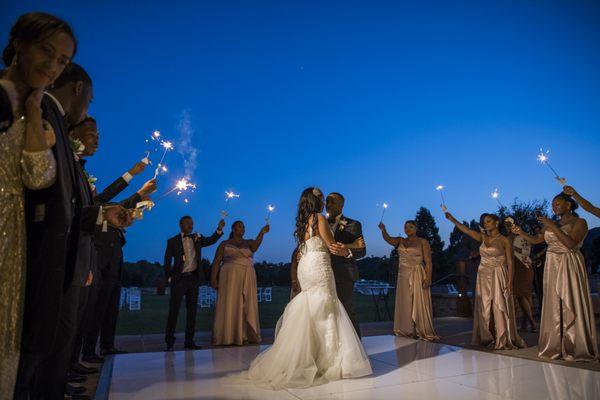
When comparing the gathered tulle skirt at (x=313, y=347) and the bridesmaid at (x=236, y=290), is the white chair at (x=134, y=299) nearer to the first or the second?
the bridesmaid at (x=236, y=290)

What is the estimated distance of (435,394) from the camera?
3803 millimetres

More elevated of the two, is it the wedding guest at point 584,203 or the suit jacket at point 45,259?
the wedding guest at point 584,203

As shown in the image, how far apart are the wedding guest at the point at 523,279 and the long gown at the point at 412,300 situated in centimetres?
213

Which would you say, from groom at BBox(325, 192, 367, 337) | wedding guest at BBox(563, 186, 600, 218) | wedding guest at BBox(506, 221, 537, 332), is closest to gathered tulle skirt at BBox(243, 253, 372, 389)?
groom at BBox(325, 192, 367, 337)

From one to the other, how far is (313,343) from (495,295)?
399cm

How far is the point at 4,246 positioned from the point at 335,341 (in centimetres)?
380

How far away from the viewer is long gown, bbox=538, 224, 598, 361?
5.30 metres

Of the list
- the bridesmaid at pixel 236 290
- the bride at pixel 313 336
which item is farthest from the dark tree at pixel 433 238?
the bride at pixel 313 336

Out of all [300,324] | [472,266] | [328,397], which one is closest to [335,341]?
[300,324]

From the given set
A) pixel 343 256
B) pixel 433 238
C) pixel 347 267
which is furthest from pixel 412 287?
pixel 433 238

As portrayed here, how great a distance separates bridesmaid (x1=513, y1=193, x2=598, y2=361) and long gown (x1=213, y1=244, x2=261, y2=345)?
16.4 feet

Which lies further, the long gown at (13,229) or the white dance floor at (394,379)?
the white dance floor at (394,379)

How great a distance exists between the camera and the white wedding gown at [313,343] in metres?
4.21

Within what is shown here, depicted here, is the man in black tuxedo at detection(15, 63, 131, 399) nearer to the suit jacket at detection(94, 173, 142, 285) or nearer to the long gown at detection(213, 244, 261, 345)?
the suit jacket at detection(94, 173, 142, 285)
